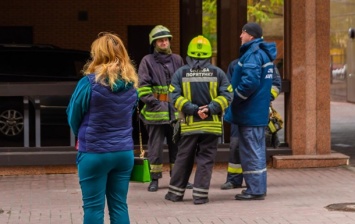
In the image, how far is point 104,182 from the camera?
749cm

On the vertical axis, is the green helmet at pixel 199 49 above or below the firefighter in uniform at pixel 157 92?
above

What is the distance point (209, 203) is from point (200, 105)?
40.3 inches

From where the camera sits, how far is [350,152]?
1595 centimetres

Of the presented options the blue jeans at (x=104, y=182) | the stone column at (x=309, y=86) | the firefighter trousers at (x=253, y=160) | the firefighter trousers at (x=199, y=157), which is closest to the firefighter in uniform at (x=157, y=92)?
the firefighter trousers at (x=199, y=157)

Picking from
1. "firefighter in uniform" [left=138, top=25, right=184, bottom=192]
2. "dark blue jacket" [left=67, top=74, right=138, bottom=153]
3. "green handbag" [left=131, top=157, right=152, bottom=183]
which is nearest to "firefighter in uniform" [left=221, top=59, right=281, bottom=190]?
"firefighter in uniform" [left=138, top=25, right=184, bottom=192]

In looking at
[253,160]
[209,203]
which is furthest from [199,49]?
[209,203]

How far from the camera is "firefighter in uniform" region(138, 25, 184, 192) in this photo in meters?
11.2

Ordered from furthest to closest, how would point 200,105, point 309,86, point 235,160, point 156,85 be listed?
1. point 309,86
2. point 235,160
3. point 156,85
4. point 200,105

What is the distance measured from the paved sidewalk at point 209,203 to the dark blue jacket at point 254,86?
34.9 inches

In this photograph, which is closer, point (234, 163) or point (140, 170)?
point (140, 170)

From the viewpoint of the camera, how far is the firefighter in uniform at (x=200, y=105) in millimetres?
10305

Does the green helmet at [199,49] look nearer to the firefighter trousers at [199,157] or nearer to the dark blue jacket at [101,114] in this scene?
the firefighter trousers at [199,157]

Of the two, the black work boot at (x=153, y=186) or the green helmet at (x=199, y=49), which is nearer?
the green helmet at (x=199, y=49)

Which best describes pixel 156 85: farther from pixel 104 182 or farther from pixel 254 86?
Answer: pixel 104 182
